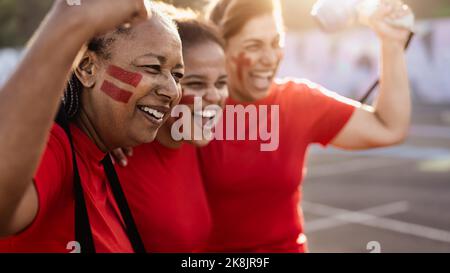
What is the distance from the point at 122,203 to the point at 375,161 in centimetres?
1114

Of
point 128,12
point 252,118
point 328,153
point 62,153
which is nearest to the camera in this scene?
point 128,12

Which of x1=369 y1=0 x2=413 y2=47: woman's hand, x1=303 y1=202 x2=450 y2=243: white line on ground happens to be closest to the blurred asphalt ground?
x1=303 y1=202 x2=450 y2=243: white line on ground

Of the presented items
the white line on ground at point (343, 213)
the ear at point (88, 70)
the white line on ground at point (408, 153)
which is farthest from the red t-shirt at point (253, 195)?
the white line on ground at point (408, 153)

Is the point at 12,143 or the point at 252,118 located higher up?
the point at 252,118

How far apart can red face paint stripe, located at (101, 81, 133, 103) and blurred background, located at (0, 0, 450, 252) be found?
0.31 metres

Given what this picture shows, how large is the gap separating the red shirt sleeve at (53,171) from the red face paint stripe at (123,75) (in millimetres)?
186

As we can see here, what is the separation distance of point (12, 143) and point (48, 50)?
0.18 m

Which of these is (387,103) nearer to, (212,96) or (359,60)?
(212,96)

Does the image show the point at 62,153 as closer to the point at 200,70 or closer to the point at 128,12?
the point at 128,12

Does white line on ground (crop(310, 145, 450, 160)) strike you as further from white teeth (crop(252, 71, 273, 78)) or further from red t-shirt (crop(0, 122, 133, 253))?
red t-shirt (crop(0, 122, 133, 253))

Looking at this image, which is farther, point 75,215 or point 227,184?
point 227,184

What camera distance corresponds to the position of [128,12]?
127 centimetres
